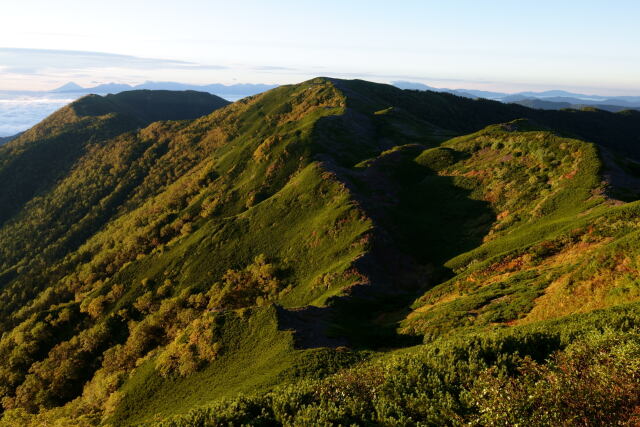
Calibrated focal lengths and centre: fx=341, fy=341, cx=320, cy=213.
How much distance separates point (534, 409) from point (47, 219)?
218 meters

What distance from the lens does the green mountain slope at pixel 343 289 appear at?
69.2 feet

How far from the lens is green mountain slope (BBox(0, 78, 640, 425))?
69.2 ft

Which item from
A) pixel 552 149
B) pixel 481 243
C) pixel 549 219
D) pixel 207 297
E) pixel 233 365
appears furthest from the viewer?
pixel 207 297

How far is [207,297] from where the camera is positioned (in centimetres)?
7194

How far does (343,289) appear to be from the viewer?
164ft

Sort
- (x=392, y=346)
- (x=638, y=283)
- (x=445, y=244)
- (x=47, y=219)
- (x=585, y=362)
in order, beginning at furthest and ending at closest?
(x=47, y=219) → (x=445, y=244) → (x=392, y=346) → (x=638, y=283) → (x=585, y=362)

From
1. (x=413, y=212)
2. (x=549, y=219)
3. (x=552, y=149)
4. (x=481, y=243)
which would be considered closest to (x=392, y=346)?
(x=481, y=243)

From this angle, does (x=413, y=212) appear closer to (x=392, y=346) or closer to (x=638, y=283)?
(x=392, y=346)


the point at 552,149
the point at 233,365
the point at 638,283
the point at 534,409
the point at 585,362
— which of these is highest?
the point at 552,149

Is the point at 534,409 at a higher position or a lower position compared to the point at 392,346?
higher

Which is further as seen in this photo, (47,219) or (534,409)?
(47,219)

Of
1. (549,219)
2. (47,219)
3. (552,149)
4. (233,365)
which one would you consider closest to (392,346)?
(233,365)

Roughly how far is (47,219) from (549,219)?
700ft

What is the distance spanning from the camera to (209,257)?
82.9m
